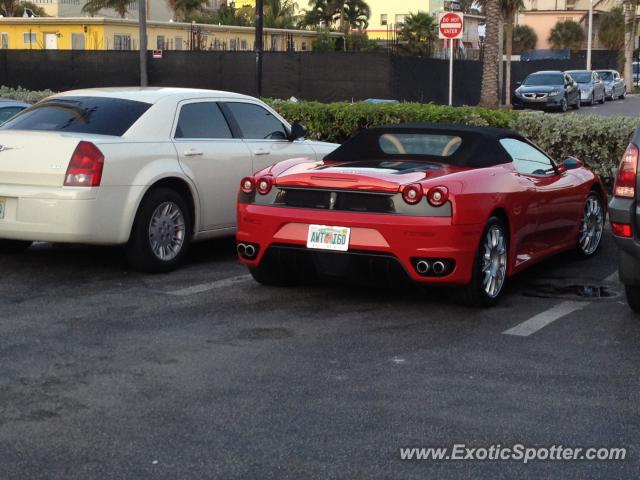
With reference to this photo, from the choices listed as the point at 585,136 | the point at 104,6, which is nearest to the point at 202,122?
the point at 585,136

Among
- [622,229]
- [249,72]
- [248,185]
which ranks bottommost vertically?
[622,229]

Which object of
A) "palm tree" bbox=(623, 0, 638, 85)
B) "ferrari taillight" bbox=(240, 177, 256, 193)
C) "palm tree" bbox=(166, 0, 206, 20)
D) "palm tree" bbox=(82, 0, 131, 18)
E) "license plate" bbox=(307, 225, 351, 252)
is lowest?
"license plate" bbox=(307, 225, 351, 252)

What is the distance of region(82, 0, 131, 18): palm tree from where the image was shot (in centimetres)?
6738

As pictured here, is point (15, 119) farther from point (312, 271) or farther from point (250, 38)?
point (250, 38)

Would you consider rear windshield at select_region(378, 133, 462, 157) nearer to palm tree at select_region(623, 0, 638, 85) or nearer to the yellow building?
the yellow building

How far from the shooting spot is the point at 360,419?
5.34 m

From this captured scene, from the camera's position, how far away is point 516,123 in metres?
15.1

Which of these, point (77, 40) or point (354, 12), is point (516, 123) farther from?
point (354, 12)

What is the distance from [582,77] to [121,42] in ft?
68.8

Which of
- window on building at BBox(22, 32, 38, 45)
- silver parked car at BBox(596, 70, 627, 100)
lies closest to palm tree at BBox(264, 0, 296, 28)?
window on building at BBox(22, 32, 38, 45)

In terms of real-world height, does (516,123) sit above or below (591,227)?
above

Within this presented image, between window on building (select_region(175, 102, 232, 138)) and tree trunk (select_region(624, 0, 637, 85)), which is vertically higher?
tree trunk (select_region(624, 0, 637, 85))

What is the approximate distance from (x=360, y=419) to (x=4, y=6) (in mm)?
70383

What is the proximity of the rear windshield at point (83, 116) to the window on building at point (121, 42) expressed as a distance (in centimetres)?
4218
